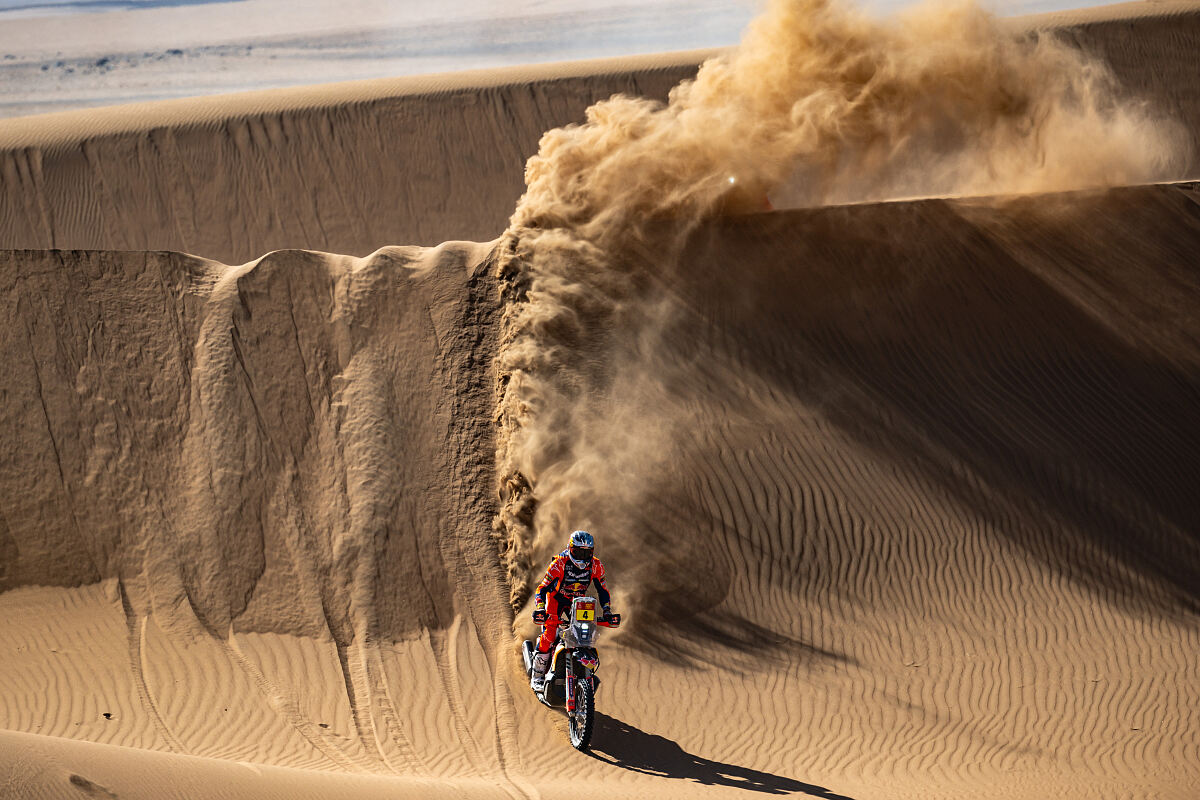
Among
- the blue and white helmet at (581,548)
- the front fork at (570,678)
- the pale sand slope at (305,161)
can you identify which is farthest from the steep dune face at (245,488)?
the pale sand slope at (305,161)

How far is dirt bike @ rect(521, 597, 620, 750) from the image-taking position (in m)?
8.62

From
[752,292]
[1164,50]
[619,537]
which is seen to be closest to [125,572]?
[619,537]

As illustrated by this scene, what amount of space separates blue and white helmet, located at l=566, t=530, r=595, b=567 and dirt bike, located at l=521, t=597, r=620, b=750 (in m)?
0.34

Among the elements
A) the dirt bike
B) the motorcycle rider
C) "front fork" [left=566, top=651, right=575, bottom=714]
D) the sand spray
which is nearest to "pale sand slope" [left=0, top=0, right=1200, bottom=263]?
the sand spray

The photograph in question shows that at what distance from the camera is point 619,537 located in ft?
36.6

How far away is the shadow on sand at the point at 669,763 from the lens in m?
8.48

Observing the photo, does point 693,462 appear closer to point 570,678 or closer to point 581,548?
point 581,548

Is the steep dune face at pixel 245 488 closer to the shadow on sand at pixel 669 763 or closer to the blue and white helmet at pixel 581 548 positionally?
the shadow on sand at pixel 669 763

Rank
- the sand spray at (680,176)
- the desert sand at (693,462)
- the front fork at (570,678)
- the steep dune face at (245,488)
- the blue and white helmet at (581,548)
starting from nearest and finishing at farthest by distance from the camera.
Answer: the front fork at (570,678) < the blue and white helmet at (581,548) < the desert sand at (693,462) < the steep dune face at (245,488) < the sand spray at (680,176)

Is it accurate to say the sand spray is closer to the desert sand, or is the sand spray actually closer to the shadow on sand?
the desert sand

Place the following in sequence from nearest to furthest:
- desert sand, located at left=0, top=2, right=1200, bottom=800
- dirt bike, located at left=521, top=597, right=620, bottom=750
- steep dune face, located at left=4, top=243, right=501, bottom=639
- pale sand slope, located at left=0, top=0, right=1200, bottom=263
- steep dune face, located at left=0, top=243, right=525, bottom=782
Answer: dirt bike, located at left=521, top=597, right=620, bottom=750 < desert sand, located at left=0, top=2, right=1200, bottom=800 < steep dune face, located at left=0, top=243, right=525, bottom=782 < steep dune face, located at left=4, top=243, right=501, bottom=639 < pale sand slope, located at left=0, top=0, right=1200, bottom=263

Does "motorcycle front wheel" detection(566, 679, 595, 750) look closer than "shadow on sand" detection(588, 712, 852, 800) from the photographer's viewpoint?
No

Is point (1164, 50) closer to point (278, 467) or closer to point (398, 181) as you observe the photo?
point (398, 181)

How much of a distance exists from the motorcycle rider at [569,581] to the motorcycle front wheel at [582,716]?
1.91ft
